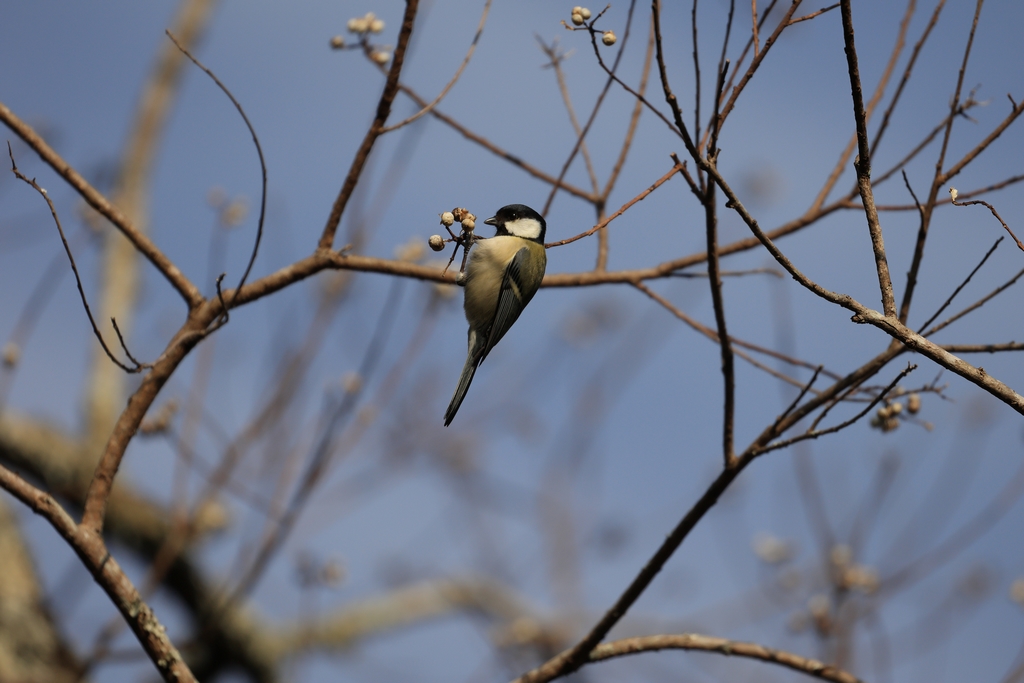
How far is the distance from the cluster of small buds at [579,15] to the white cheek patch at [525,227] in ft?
3.59

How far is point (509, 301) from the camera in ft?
9.58

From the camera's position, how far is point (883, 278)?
6.41 ft

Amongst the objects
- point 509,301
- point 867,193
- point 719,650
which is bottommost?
point 719,650

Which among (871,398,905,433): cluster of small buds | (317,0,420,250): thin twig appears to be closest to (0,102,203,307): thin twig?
(317,0,420,250): thin twig

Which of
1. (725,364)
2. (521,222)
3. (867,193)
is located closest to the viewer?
(867,193)

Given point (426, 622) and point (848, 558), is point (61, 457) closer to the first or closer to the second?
point (426, 622)

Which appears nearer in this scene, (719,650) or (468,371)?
(719,650)

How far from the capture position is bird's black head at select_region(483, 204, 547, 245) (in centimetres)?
331

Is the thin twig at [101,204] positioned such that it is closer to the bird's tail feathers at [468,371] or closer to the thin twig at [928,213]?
the bird's tail feathers at [468,371]

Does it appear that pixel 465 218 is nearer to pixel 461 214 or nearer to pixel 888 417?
pixel 461 214

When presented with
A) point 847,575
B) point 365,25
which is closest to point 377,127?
point 365,25

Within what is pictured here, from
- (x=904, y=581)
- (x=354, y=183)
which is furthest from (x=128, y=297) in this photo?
(x=904, y=581)

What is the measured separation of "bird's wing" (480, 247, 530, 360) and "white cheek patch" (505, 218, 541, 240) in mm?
324

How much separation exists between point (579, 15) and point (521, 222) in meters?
1.13
